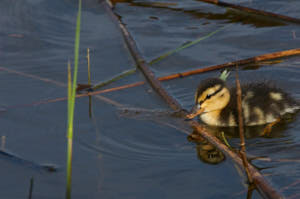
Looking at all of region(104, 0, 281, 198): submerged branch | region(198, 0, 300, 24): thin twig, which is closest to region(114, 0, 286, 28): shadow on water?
region(198, 0, 300, 24): thin twig

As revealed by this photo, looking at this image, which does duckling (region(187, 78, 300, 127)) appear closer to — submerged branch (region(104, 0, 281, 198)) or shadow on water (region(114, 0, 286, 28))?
submerged branch (region(104, 0, 281, 198))

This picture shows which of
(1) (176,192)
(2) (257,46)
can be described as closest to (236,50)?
(2) (257,46)

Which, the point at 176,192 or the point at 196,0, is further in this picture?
the point at 196,0

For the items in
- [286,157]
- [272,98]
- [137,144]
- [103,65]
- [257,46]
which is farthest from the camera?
[257,46]

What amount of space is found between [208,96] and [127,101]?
58cm

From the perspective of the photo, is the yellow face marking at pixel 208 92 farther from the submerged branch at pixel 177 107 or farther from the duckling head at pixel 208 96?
the submerged branch at pixel 177 107

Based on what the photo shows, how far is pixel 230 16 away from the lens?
571cm

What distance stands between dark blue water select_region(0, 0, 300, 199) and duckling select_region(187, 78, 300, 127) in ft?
0.48

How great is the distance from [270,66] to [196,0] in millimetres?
1432

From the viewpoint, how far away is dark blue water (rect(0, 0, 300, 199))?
116 inches

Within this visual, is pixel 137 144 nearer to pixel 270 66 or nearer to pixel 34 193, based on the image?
pixel 34 193

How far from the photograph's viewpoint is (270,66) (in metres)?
4.53

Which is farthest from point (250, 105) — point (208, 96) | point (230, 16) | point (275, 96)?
point (230, 16)

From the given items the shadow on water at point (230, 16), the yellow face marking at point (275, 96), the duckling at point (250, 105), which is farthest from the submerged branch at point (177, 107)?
the yellow face marking at point (275, 96)
